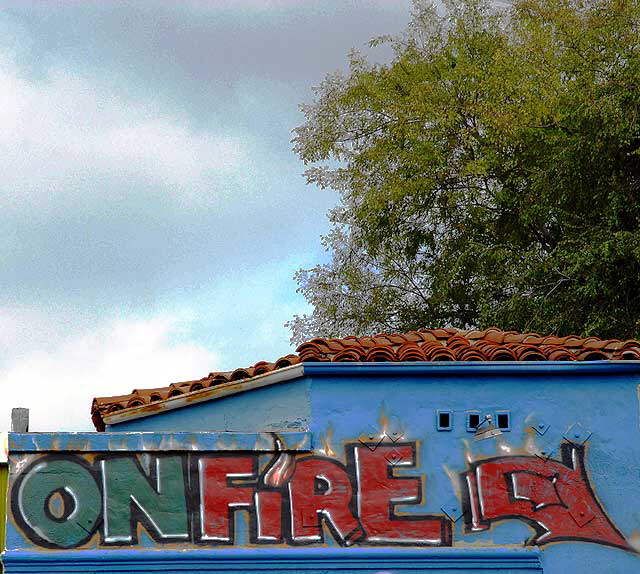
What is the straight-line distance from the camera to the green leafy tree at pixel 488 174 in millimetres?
22422

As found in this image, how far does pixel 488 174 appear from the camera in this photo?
25.0m

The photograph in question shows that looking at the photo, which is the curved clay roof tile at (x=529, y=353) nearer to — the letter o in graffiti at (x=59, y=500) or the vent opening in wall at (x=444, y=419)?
the vent opening in wall at (x=444, y=419)

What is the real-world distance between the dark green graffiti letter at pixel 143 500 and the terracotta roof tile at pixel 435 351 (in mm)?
1464

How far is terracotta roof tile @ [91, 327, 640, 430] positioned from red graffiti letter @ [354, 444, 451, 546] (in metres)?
0.99

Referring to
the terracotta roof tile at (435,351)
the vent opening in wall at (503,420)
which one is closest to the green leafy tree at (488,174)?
the terracotta roof tile at (435,351)

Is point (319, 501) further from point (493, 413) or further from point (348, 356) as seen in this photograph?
point (493, 413)

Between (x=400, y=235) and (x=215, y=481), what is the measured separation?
50.4ft

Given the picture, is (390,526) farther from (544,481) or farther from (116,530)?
(116,530)

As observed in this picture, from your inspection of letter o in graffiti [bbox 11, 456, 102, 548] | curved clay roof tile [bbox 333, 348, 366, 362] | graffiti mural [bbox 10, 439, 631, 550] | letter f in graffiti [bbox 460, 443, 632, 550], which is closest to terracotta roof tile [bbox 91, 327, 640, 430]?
curved clay roof tile [bbox 333, 348, 366, 362]

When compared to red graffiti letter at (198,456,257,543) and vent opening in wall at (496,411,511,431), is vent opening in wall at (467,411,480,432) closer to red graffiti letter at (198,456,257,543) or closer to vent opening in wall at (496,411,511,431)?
vent opening in wall at (496,411,511,431)

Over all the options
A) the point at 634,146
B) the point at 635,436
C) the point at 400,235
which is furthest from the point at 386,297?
the point at 635,436

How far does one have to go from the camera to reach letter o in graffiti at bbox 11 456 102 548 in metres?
10.3

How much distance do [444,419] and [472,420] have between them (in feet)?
0.94

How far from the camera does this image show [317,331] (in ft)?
85.9
